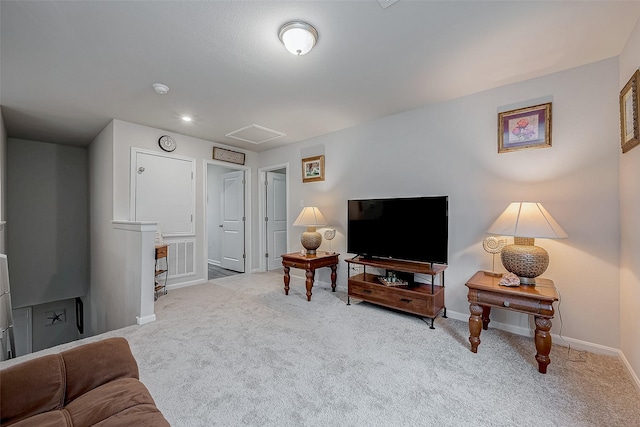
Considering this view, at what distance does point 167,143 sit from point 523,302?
4586mm

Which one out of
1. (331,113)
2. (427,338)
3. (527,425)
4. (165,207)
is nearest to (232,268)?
(165,207)

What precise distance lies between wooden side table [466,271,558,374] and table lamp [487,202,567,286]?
0.13 meters

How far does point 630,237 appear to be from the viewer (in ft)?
6.05

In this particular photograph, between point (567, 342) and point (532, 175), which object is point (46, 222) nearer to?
point (532, 175)

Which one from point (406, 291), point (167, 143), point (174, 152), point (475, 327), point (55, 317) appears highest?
point (167, 143)

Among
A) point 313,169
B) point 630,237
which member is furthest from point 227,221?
point 630,237

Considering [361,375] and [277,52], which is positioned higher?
[277,52]

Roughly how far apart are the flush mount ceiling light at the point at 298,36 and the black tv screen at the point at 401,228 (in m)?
1.78

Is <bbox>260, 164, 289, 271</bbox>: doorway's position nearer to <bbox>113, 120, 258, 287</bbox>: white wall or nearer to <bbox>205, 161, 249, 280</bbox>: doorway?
<bbox>113, 120, 258, 287</bbox>: white wall

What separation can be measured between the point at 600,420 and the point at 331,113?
3269mm

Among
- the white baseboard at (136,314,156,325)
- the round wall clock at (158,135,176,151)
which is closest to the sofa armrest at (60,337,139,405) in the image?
the white baseboard at (136,314,156,325)

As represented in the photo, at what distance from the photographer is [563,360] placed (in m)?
2.03

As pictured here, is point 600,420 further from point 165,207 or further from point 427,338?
point 165,207

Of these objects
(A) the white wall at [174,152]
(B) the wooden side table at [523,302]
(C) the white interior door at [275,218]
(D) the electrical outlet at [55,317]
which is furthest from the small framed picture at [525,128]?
(D) the electrical outlet at [55,317]
